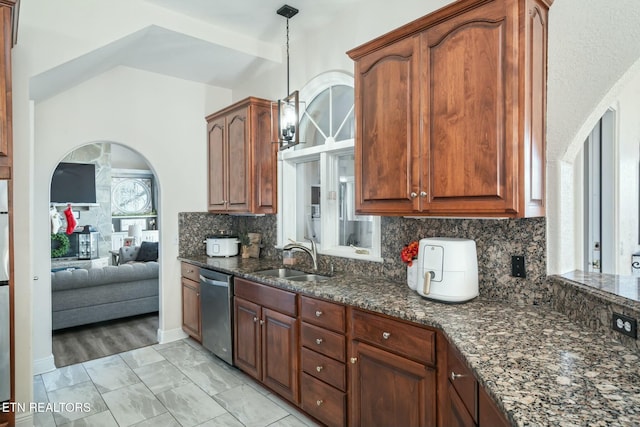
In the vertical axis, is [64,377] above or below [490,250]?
below

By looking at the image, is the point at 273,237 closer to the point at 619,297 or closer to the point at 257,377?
the point at 257,377

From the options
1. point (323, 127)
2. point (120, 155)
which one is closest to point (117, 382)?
point (323, 127)

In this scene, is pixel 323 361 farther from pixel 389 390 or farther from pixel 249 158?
pixel 249 158

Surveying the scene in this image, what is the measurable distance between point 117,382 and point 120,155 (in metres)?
6.95

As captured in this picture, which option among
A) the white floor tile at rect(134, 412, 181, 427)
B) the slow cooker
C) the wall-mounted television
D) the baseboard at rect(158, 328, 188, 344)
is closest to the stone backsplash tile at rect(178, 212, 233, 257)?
the slow cooker

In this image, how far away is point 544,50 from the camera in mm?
1788

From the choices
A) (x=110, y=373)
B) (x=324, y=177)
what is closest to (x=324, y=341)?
(x=324, y=177)

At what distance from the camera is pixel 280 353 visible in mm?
2625

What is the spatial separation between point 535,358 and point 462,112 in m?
1.11

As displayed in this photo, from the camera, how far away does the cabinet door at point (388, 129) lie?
2029 millimetres

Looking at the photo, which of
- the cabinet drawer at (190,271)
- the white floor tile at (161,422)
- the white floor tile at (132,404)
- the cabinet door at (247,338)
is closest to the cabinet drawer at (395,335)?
the cabinet door at (247,338)

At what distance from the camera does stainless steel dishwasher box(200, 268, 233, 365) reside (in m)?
3.16

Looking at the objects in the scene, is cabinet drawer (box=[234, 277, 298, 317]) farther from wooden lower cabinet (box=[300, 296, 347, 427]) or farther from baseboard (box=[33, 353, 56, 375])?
baseboard (box=[33, 353, 56, 375])

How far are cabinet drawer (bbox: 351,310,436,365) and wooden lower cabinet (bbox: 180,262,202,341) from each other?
211 cm
